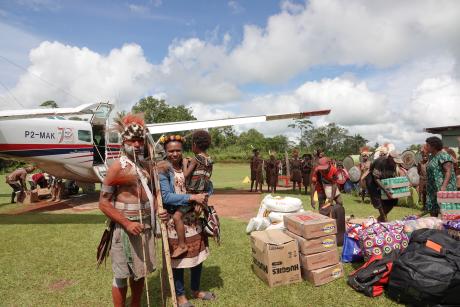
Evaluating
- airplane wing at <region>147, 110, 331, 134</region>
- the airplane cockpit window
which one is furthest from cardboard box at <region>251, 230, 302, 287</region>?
airplane wing at <region>147, 110, 331, 134</region>

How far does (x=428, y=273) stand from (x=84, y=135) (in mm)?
11317

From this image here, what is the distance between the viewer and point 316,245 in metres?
4.11

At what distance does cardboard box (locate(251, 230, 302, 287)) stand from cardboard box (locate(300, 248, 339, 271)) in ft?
0.31

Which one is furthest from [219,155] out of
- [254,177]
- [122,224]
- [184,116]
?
[122,224]

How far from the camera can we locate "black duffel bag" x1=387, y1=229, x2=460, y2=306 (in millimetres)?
3152

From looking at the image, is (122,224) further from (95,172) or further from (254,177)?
(254,177)

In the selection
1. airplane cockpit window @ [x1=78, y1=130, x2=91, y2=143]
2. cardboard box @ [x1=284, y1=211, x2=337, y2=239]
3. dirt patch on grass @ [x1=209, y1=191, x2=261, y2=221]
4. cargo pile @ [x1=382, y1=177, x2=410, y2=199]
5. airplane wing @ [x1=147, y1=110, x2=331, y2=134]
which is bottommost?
dirt patch on grass @ [x1=209, y1=191, x2=261, y2=221]

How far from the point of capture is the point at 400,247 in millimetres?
4219

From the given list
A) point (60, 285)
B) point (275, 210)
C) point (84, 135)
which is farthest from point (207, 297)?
point (84, 135)

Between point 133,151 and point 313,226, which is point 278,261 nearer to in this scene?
point 313,226

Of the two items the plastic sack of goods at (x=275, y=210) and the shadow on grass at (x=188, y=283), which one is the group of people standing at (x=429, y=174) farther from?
the shadow on grass at (x=188, y=283)

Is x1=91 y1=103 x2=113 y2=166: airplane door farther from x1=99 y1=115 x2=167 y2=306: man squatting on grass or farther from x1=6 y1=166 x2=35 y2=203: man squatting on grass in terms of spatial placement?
x1=99 y1=115 x2=167 y2=306: man squatting on grass

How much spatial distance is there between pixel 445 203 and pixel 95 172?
36.7 ft

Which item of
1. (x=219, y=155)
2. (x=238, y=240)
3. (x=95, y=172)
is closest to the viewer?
(x=238, y=240)
